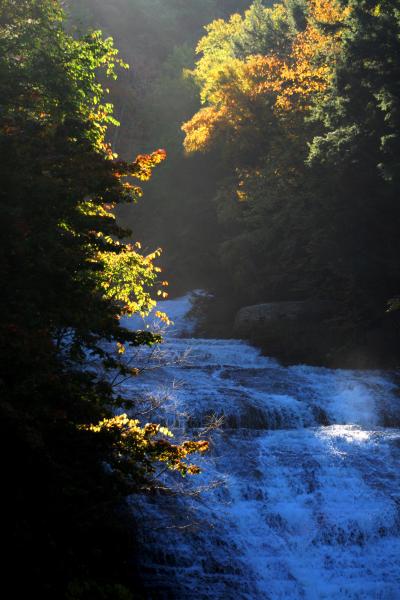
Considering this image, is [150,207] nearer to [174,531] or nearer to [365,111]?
[365,111]

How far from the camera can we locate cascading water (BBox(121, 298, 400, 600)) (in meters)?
11.4

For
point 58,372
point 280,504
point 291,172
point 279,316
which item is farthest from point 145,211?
point 58,372

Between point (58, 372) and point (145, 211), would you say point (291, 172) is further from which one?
point (58, 372)

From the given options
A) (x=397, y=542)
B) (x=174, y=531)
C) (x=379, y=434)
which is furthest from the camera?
(x=379, y=434)

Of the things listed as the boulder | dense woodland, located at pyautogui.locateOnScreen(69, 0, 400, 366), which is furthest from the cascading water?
the boulder

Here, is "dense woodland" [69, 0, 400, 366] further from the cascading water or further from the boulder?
the cascading water

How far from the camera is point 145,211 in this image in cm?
4472

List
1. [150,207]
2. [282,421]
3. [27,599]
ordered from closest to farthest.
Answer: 1. [27,599]
2. [282,421]
3. [150,207]

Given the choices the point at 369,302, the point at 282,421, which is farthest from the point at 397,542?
the point at 369,302

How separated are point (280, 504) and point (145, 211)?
33.4 metres

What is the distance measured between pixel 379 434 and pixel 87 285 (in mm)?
8558

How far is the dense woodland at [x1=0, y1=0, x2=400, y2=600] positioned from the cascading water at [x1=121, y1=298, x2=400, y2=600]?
1027 mm

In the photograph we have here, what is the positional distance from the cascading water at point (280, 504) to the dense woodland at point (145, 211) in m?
1.03

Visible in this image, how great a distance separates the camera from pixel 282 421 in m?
16.9
